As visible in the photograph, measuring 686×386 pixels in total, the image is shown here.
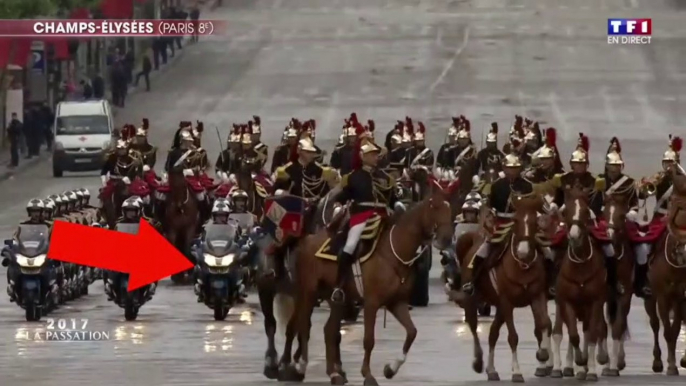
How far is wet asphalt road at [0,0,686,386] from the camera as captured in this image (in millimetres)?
27375

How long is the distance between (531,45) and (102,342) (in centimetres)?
6105

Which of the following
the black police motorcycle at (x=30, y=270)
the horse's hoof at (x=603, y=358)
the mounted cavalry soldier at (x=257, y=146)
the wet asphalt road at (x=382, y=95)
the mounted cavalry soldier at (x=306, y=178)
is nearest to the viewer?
the horse's hoof at (x=603, y=358)

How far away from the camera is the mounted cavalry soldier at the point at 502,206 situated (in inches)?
952

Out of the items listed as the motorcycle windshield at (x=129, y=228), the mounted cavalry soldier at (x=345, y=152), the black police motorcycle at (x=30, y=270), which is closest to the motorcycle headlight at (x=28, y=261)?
the black police motorcycle at (x=30, y=270)

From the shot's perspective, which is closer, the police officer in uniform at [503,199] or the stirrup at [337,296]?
the stirrup at [337,296]

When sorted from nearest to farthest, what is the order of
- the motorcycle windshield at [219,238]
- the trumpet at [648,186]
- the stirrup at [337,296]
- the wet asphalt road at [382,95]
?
the stirrup at [337,296] < the trumpet at [648,186] < the wet asphalt road at [382,95] < the motorcycle windshield at [219,238]

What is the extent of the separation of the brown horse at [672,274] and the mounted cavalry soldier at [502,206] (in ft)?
3.87

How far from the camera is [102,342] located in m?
28.1

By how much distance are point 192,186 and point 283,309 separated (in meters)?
13.4

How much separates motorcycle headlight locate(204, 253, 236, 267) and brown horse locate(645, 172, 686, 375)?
8.55 m

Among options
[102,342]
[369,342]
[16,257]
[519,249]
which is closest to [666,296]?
[519,249]

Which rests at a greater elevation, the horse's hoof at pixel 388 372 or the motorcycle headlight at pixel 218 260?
the motorcycle headlight at pixel 218 260

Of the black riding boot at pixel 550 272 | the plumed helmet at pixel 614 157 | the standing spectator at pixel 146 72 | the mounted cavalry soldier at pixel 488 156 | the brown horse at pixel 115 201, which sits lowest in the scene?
the black riding boot at pixel 550 272
